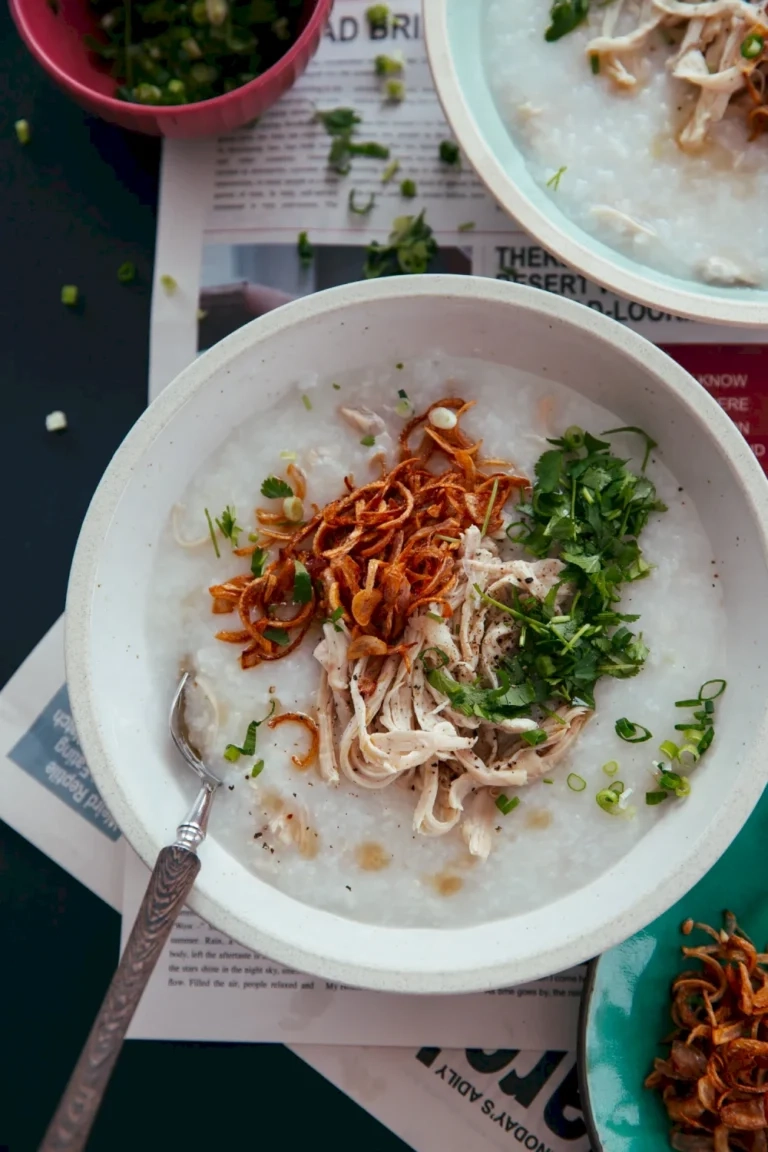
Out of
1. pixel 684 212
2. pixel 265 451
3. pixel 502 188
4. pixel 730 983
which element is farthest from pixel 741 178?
pixel 730 983

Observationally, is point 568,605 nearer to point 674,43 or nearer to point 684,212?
point 684,212

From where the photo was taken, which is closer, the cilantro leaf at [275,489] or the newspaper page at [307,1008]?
the cilantro leaf at [275,489]

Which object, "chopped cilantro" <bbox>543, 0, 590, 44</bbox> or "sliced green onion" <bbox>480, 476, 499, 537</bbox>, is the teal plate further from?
"chopped cilantro" <bbox>543, 0, 590, 44</bbox>

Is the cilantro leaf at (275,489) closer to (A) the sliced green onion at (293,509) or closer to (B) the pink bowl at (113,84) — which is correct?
(A) the sliced green onion at (293,509)

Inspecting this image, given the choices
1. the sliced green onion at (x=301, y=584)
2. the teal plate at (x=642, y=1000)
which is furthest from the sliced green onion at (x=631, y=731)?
the sliced green onion at (x=301, y=584)

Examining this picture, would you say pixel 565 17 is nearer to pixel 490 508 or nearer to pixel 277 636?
pixel 490 508

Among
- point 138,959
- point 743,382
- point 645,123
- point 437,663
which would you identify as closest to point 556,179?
point 645,123
